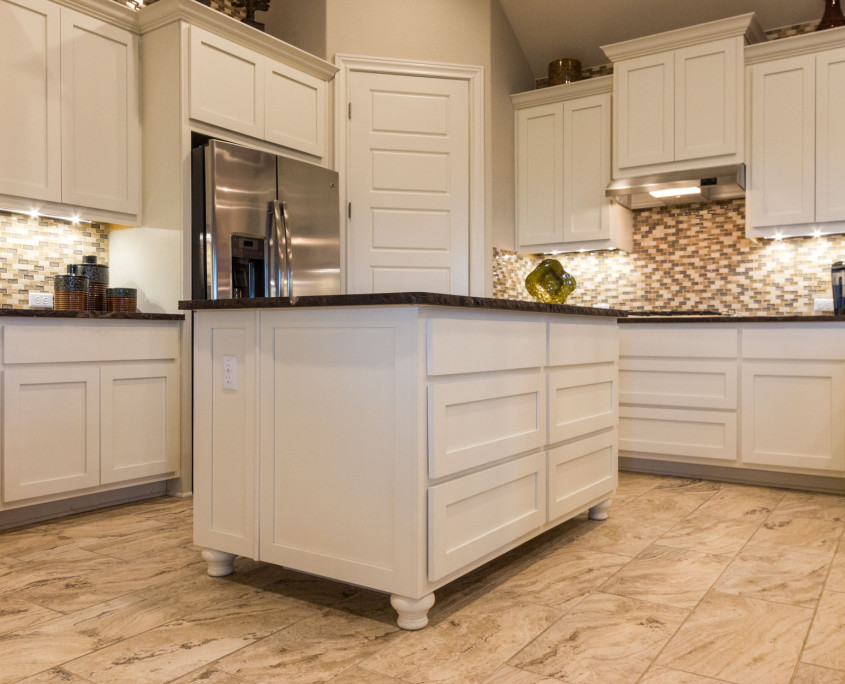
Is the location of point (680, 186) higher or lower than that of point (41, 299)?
higher

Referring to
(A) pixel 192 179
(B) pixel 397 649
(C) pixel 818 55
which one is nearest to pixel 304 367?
(B) pixel 397 649

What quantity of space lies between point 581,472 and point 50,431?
2065mm

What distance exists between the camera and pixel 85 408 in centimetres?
293

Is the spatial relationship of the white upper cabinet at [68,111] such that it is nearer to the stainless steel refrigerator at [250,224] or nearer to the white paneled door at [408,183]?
the stainless steel refrigerator at [250,224]

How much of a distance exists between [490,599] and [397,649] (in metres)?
0.42

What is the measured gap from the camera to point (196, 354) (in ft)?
7.06

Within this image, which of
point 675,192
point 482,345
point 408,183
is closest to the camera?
point 482,345

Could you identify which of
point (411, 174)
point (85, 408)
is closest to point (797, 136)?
point (411, 174)

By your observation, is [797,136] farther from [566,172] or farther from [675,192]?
[566,172]

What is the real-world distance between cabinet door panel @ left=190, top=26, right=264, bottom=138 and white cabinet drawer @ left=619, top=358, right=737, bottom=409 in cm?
239

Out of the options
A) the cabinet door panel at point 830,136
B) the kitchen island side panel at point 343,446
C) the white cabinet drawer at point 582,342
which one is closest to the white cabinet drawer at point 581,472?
the white cabinet drawer at point 582,342

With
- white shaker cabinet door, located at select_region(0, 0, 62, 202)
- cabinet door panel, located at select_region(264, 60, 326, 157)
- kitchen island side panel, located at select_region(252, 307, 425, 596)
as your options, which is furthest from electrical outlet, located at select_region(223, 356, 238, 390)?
cabinet door panel, located at select_region(264, 60, 326, 157)

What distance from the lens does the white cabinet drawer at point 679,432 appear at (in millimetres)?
3633

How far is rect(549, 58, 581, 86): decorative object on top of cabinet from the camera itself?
4914 millimetres
